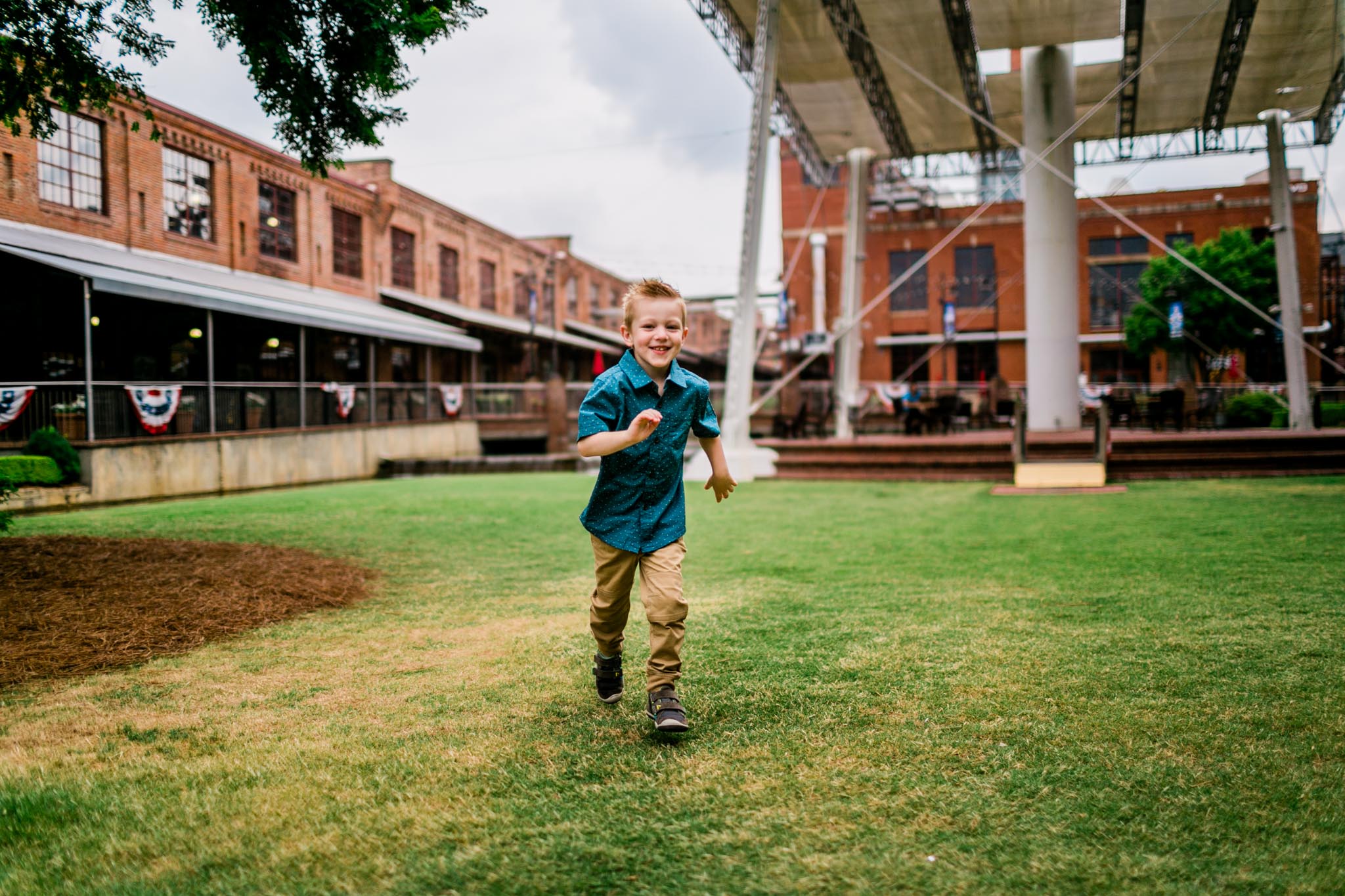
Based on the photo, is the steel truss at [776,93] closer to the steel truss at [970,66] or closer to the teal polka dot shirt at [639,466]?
the steel truss at [970,66]

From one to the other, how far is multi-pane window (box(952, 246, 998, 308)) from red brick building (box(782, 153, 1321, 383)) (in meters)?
0.04

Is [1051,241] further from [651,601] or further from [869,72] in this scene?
[651,601]

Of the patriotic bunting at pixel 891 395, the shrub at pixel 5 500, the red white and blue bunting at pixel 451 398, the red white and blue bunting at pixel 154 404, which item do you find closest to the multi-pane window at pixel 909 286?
the patriotic bunting at pixel 891 395

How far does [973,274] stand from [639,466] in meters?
37.6

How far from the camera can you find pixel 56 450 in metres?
13.4

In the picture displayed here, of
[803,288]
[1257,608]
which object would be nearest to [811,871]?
[1257,608]

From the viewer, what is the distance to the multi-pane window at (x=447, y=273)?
32625 mm

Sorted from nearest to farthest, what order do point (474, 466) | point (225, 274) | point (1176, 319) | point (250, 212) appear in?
point (474, 466) < point (225, 274) < point (250, 212) < point (1176, 319)

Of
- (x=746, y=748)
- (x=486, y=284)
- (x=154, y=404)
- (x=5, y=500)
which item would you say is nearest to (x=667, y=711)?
(x=746, y=748)

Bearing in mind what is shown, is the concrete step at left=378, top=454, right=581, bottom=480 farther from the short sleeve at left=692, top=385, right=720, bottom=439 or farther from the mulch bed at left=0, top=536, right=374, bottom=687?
the short sleeve at left=692, top=385, right=720, bottom=439

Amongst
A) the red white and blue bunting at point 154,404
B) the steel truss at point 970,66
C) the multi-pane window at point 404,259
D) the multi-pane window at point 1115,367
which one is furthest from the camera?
the multi-pane window at point 1115,367

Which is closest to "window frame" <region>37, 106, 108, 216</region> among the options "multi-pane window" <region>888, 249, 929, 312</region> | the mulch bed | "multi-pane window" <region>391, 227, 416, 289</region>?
"multi-pane window" <region>391, 227, 416, 289</region>

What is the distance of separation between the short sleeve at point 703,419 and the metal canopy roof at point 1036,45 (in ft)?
41.2

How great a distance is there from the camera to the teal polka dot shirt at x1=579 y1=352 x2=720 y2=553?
341cm
